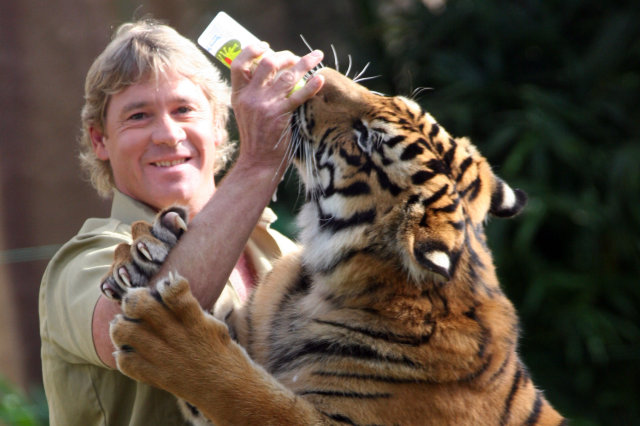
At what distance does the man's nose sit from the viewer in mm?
2002

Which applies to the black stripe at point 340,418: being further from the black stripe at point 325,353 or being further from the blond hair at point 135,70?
the blond hair at point 135,70

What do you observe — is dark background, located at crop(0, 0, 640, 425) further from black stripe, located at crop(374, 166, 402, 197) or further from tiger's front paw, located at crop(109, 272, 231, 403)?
tiger's front paw, located at crop(109, 272, 231, 403)

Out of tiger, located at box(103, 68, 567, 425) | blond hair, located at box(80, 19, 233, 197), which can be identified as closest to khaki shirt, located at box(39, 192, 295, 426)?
tiger, located at box(103, 68, 567, 425)

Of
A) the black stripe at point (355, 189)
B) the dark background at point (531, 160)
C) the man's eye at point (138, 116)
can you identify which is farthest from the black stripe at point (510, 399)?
the dark background at point (531, 160)

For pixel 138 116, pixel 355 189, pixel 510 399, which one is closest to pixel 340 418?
pixel 510 399

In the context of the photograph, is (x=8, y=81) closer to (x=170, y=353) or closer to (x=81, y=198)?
(x=81, y=198)

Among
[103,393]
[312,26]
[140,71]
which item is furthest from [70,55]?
[103,393]

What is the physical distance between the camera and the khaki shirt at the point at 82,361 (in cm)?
177

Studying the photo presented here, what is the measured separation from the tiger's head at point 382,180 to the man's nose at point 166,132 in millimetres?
293

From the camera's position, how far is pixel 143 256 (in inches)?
67.7

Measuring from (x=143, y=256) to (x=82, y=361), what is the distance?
0.31 metres

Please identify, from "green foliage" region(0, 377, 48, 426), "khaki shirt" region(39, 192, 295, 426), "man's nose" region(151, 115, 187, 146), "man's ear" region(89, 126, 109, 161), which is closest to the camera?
"khaki shirt" region(39, 192, 295, 426)

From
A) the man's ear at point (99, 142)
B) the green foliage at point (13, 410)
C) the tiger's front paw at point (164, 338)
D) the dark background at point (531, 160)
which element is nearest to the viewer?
the tiger's front paw at point (164, 338)

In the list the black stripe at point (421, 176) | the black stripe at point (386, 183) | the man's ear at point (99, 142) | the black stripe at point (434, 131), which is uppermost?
the black stripe at point (434, 131)
